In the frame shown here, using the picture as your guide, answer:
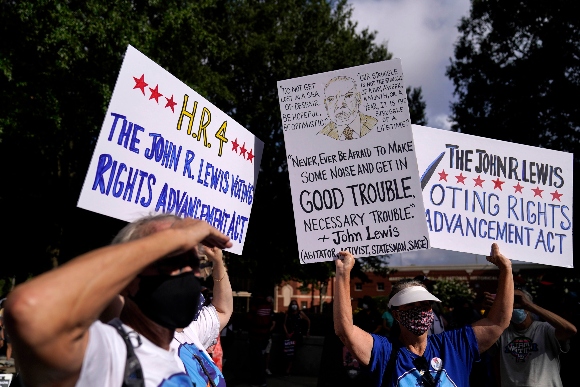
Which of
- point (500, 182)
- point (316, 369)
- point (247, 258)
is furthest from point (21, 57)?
point (247, 258)

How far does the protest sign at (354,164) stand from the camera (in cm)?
392

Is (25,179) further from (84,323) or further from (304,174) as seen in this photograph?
(84,323)

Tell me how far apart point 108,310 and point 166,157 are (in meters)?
1.83

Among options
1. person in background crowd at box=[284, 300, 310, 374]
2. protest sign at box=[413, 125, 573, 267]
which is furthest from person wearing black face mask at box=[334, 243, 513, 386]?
person in background crowd at box=[284, 300, 310, 374]

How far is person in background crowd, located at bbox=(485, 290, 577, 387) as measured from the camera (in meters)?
5.08

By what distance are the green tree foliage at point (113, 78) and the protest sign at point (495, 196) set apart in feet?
27.7

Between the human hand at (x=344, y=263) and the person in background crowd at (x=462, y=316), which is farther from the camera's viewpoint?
the person in background crowd at (x=462, y=316)

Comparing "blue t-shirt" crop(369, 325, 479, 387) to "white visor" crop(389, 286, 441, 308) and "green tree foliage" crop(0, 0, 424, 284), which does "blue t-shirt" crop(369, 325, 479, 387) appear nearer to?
"white visor" crop(389, 286, 441, 308)

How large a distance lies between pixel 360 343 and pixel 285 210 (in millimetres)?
18572

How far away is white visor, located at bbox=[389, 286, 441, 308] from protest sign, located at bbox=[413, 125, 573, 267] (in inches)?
25.9

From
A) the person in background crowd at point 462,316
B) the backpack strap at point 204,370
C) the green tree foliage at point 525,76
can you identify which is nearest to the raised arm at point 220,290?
the backpack strap at point 204,370

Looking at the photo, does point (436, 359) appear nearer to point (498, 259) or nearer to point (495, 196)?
point (498, 259)

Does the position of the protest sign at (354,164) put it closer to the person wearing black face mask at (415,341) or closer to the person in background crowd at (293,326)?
the person wearing black face mask at (415,341)

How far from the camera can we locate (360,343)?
3.39 metres
